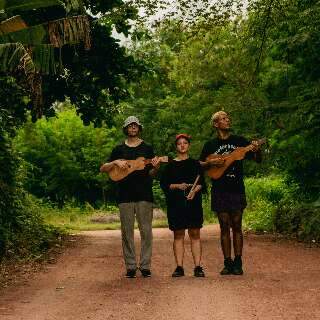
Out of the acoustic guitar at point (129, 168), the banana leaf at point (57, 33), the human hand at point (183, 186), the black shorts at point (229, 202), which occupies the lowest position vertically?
the black shorts at point (229, 202)

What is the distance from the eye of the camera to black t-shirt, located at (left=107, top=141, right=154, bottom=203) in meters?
9.87

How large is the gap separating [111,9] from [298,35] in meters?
5.20

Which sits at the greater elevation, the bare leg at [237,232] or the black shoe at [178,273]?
the bare leg at [237,232]

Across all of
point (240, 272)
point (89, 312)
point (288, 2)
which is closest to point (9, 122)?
point (288, 2)

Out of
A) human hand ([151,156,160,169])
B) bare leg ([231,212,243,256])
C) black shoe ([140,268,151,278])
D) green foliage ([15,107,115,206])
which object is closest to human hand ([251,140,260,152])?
bare leg ([231,212,243,256])

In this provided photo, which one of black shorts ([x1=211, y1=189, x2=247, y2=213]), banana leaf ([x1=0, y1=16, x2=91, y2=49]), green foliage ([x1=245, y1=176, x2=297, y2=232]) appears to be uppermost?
banana leaf ([x1=0, y1=16, x2=91, y2=49])

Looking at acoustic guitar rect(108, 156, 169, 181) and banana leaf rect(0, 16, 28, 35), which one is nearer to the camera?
acoustic guitar rect(108, 156, 169, 181)

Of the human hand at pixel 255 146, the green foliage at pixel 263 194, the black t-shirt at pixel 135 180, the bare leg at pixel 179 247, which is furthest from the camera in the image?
the green foliage at pixel 263 194

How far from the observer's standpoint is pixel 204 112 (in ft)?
78.1

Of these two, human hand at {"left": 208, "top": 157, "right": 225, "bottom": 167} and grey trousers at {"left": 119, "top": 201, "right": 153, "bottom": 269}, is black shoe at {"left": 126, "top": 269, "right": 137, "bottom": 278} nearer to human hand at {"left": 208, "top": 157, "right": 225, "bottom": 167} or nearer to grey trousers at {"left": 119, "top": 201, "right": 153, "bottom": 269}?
grey trousers at {"left": 119, "top": 201, "right": 153, "bottom": 269}

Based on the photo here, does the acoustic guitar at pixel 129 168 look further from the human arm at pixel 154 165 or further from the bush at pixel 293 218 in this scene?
the bush at pixel 293 218

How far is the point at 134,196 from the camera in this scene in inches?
388

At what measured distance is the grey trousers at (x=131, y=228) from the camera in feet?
32.2

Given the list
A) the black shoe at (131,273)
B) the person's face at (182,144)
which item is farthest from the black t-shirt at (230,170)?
the black shoe at (131,273)
